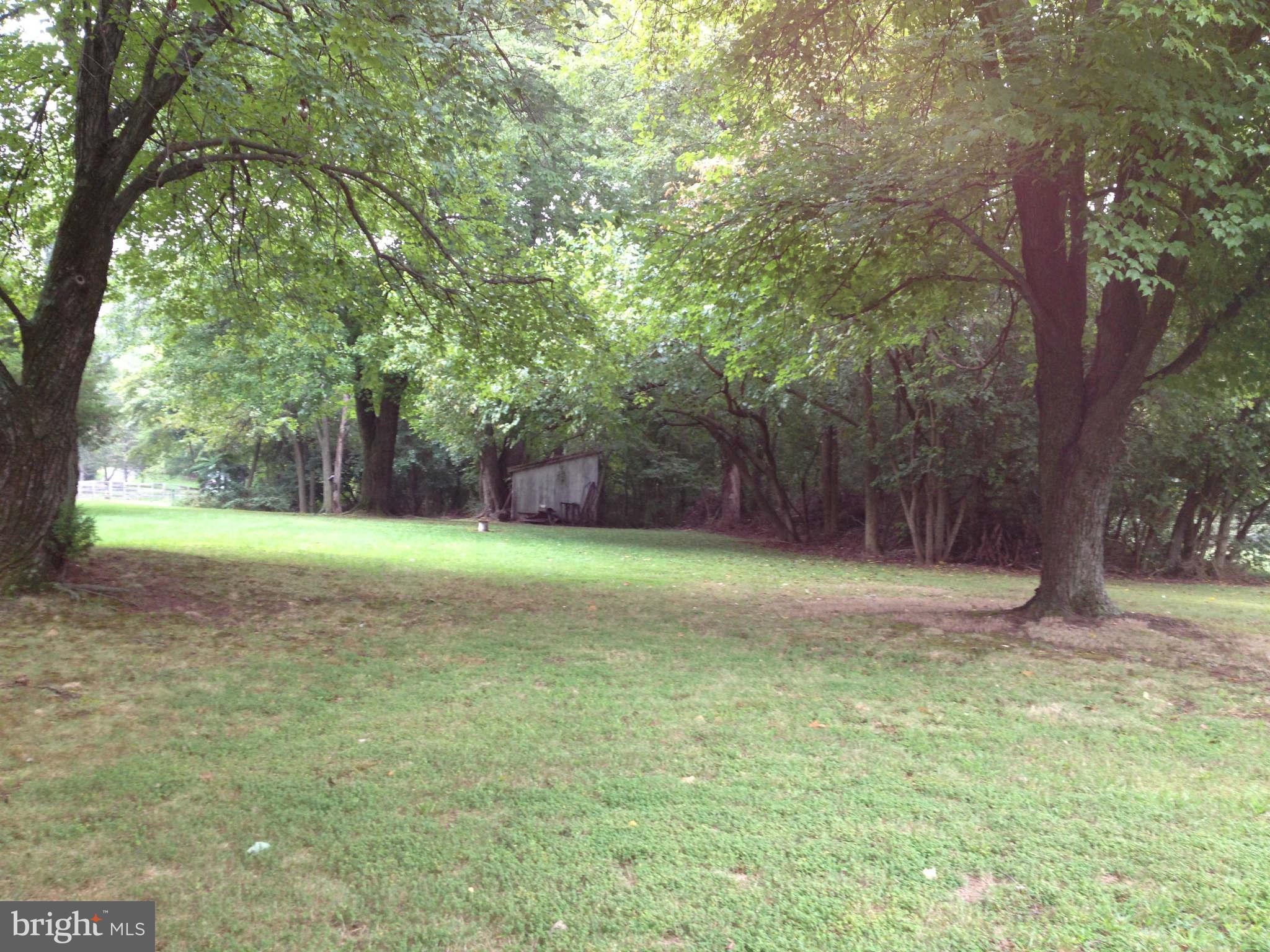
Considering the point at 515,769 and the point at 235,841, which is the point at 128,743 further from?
the point at 515,769

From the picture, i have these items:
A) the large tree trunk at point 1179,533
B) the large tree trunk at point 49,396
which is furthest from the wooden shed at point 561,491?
the large tree trunk at point 49,396

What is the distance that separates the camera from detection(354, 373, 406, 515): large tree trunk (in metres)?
23.1

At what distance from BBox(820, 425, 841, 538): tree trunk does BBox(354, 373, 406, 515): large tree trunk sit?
39.9 feet

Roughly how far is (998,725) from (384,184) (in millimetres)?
7873

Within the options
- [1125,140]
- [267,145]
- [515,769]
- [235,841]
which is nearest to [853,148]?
[1125,140]

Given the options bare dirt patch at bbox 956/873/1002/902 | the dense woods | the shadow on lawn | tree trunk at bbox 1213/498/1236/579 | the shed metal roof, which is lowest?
bare dirt patch at bbox 956/873/1002/902

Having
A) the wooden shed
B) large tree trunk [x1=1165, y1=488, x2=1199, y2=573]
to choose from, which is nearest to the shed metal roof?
the wooden shed

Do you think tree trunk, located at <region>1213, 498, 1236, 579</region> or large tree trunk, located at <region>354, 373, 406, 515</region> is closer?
tree trunk, located at <region>1213, 498, 1236, 579</region>

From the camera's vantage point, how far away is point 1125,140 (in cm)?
636

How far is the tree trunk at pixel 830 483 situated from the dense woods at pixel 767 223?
7.85 ft

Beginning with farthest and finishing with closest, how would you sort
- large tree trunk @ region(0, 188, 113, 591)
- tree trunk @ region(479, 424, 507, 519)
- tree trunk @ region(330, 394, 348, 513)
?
tree trunk @ region(330, 394, 348, 513)
tree trunk @ region(479, 424, 507, 519)
large tree trunk @ region(0, 188, 113, 591)

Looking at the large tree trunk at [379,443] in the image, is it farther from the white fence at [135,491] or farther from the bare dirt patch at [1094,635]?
the white fence at [135,491]

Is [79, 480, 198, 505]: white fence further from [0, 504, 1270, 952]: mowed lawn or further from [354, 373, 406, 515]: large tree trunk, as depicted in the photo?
[0, 504, 1270, 952]: mowed lawn

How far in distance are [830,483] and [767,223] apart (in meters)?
11.5
